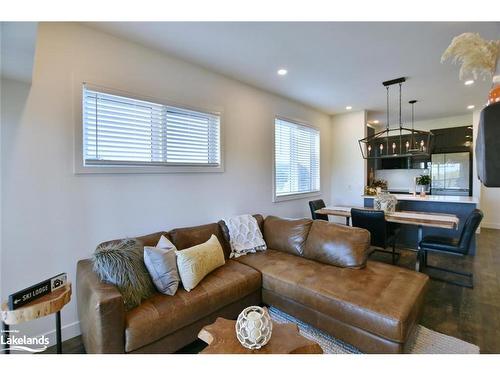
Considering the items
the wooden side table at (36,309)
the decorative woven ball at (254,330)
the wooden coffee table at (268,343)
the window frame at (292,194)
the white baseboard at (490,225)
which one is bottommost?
the white baseboard at (490,225)

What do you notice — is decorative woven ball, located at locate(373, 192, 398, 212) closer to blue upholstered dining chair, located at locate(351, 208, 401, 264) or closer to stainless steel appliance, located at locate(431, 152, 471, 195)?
blue upholstered dining chair, located at locate(351, 208, 401, 264)

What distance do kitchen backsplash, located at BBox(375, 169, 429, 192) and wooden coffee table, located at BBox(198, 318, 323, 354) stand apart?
23.7ft

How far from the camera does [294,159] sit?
4.82 m

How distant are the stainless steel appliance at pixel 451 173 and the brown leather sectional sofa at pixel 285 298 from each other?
17.6 ft

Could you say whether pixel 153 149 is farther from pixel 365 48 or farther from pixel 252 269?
pixel 365 48

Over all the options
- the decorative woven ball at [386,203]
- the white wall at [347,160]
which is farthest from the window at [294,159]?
the decorative woven ball at [386,203]

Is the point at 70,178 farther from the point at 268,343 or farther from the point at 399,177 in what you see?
the point at 399,177

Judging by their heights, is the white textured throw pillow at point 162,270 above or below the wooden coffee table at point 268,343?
above

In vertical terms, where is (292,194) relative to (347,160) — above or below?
below

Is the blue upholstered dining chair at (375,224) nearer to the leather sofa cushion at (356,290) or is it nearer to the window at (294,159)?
the leather sofa cushion at (356,290)

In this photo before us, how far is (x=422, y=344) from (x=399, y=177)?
651 cm

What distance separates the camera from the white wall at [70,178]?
1946 mm

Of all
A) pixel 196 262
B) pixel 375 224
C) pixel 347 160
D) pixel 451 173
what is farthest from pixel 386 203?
pixel 451 173

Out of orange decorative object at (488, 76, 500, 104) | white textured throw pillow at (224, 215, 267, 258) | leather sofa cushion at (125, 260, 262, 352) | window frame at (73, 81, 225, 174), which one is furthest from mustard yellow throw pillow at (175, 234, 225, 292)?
orange decorative object at (488, 76, 500, 104)
